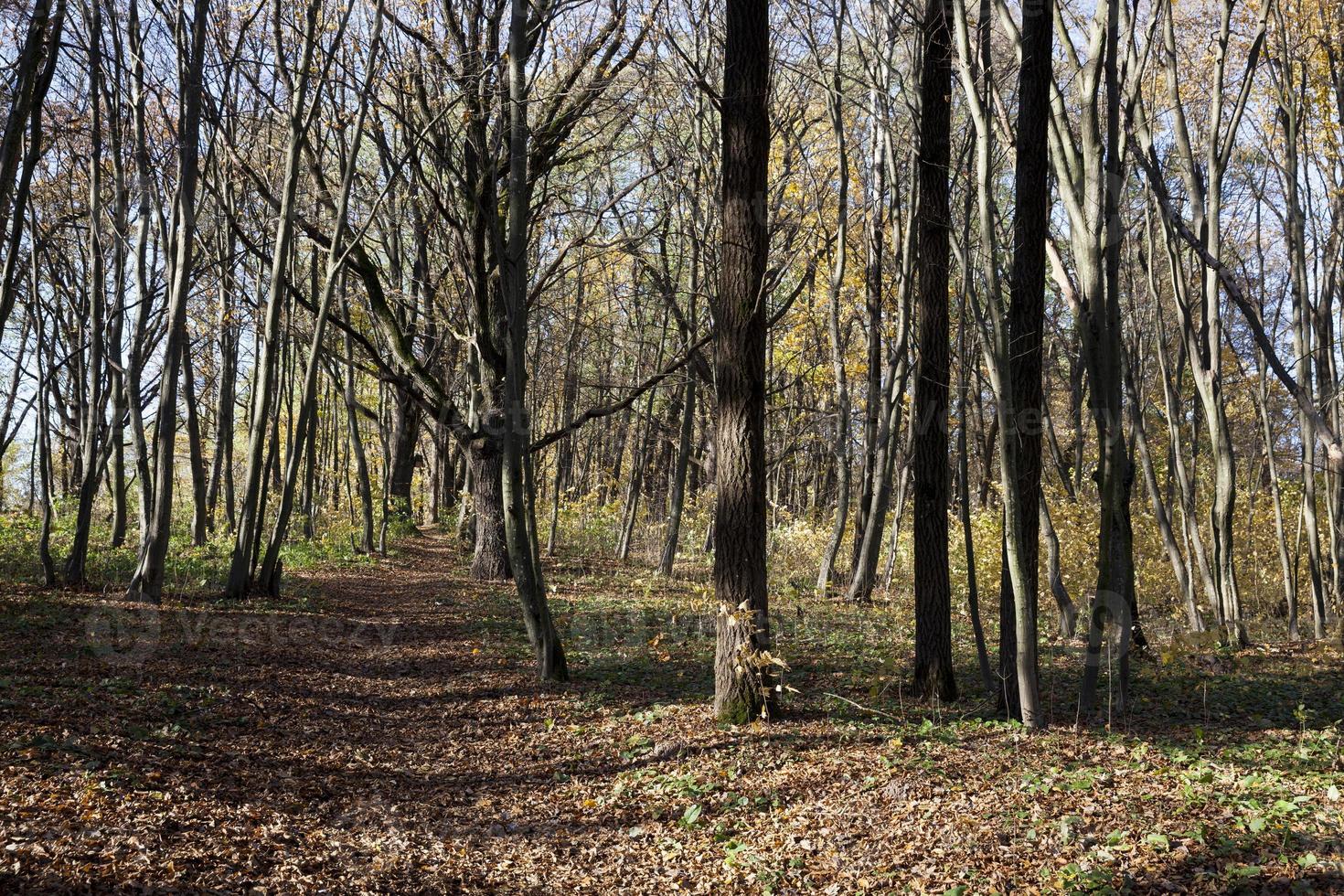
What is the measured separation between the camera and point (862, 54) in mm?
11523

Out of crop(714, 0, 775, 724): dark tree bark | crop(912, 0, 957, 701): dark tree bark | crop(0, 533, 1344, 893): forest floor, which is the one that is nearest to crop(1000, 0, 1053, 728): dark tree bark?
crop(912, 0, 957, 701): dark tree bark

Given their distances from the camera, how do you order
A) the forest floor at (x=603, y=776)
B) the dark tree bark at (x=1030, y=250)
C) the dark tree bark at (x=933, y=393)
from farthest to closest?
the dark tree bark at (x=933, y=393), the dark tree bark at (x=1030, y=250), the forest floor at (x=603, y=776)

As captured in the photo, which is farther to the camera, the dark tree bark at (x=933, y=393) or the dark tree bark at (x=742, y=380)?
the dark tree bark at (x=933, y=393)

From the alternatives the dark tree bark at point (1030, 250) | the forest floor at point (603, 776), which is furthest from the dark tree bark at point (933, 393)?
the dark tree bark at point (1030, 250)

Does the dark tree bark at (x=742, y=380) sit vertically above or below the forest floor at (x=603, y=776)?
above

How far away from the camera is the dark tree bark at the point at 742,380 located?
6395 millimetres

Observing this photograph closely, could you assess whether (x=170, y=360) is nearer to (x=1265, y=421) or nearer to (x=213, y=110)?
(x=213, y=110)

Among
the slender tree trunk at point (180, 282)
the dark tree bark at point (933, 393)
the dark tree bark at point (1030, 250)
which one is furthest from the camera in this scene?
the slender tree trunk at point (180, 282)

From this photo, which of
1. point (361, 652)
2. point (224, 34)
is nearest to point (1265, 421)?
point (361, 652)

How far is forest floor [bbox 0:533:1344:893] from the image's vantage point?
3992mm

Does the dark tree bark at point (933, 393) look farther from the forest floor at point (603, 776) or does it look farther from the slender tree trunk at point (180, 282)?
the slender tree trunk at point (180, 282)

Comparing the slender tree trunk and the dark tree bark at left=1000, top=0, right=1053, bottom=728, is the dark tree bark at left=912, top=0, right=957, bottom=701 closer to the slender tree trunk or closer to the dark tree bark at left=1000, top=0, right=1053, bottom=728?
the dark tree bark at left=1000, top=0, right=1053, bottom=728

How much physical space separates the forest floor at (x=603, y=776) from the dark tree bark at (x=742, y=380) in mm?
527

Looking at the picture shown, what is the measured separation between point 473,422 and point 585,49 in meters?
6.42
